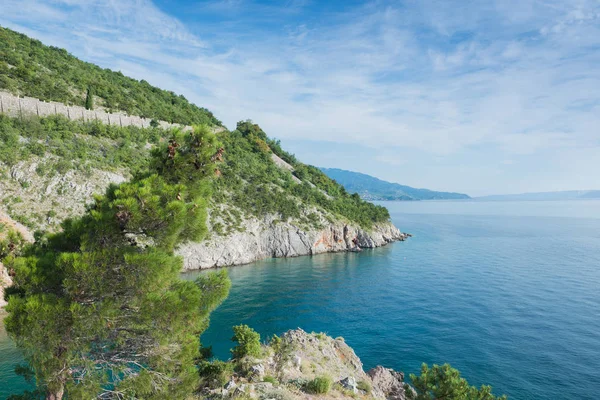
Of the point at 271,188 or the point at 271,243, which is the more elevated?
the point at 271,188

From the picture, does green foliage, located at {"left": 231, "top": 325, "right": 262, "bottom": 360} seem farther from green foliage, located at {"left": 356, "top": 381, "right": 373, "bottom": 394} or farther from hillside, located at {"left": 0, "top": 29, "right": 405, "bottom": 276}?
hillside, located at {"left": 0, "top": 29, "right": 405, "bottom": 276}

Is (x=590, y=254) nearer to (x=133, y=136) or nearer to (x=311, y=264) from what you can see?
(x=311, y=264)

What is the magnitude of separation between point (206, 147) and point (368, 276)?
4701 centimetres

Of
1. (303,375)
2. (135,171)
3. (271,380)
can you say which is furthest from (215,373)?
(135,171)

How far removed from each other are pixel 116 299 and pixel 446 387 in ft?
50.0

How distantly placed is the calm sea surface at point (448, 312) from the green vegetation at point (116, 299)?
18.7 m

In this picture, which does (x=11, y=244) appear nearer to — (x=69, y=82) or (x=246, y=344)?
(x=246, y=344)

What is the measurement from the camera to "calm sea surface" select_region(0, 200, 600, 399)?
25781mm

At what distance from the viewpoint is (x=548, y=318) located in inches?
1378

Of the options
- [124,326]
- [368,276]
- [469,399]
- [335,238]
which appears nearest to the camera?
[124,326]

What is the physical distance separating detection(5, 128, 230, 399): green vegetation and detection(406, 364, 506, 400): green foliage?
1170 centimetres

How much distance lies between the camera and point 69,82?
61.8 meters

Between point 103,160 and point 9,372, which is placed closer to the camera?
point 9,372

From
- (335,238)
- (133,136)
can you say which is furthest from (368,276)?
(133,136)
